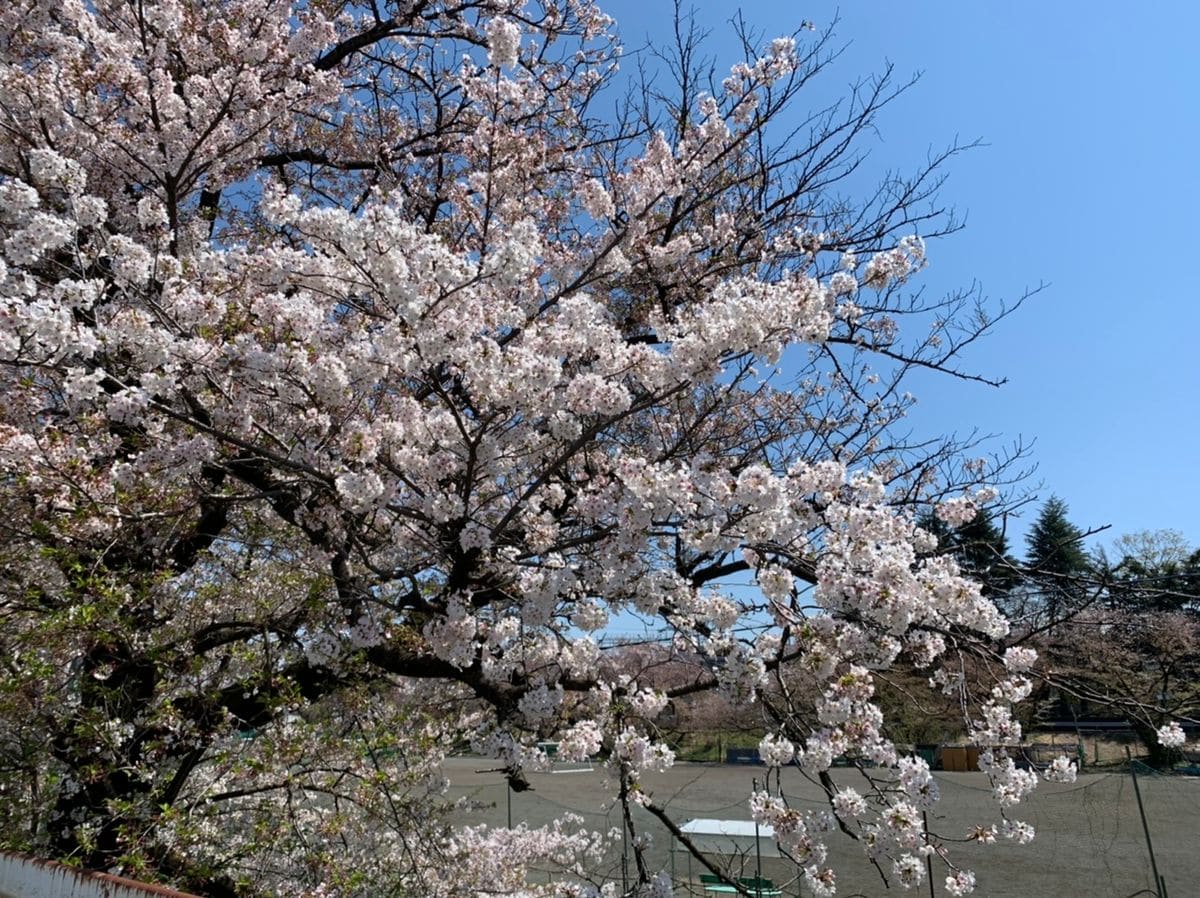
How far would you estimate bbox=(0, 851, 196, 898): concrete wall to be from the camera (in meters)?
1.73

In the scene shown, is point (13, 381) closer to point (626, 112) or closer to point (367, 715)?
point (367, 715)

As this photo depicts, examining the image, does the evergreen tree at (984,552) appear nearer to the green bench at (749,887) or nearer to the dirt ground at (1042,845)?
the green bench at (749,887)

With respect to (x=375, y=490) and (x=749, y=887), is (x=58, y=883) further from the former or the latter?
(x=749, y=887)

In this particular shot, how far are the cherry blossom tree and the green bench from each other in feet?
2.42

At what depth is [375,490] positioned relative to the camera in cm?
310

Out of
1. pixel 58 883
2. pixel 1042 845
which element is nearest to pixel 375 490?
pixel 58 883

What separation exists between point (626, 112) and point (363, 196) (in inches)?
86.1

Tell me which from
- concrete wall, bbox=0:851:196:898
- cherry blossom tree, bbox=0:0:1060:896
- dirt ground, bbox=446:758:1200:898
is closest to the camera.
A: concrete wall, bbox=0:851:196:898

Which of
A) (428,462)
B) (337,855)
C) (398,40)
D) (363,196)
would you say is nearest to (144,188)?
(363,196)

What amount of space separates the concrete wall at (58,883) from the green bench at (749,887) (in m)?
2.96

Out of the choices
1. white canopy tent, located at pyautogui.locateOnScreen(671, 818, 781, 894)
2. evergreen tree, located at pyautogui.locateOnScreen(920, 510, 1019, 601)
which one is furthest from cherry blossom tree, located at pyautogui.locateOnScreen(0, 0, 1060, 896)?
white canopy tent, located at pyautogui.locateOnScreen(671, 818, 781, 894)

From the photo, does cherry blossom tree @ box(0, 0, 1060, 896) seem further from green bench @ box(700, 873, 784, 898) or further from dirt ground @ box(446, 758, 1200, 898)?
dirt ground @ box(446, 758, 1200, 898)

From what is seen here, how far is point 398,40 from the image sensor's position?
6.56m

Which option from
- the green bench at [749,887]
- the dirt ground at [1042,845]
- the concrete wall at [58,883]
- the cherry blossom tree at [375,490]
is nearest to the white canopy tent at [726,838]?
the dirt ground at [1042,845]
